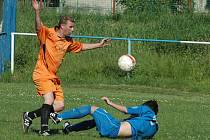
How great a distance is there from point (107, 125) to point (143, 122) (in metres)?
0.51

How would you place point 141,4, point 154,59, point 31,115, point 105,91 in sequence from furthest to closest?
point 141,4
point 154,59
point 105,91
point 31,115

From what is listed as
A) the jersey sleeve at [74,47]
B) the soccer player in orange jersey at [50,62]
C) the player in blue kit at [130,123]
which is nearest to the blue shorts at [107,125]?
the player in blue kit at [130,123]

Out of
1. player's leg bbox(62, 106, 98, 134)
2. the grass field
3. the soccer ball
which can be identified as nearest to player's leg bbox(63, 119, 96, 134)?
player's leg bbox(62, 106, 98, 134)

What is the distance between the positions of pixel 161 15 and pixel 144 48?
5.40 metres

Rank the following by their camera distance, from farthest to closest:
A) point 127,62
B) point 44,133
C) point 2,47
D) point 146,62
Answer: point 146,62 < point 2,47 < point 127,62 < point 44,133

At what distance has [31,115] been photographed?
10438 mm

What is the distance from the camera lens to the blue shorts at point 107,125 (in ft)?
31.2

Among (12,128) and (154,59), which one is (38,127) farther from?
(154,59)

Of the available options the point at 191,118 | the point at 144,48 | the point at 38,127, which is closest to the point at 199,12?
the point at 144,48

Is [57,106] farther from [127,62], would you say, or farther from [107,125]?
[127,62]

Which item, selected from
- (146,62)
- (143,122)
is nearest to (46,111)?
(143,122)

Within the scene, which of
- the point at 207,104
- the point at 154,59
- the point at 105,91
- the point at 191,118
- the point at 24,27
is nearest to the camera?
the point at 191,118

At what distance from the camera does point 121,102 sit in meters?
15.9

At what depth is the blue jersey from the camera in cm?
952
